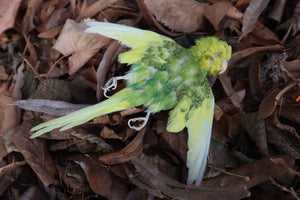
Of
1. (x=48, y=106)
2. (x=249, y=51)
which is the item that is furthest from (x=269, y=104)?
(x=48, y=106)

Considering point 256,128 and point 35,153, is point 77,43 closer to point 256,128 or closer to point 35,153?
point 35,153

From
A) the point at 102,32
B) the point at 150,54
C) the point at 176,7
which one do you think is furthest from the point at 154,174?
the point at 176,7

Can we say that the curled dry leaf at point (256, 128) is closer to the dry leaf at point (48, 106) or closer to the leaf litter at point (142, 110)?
the leaf litter at point (142, 110)

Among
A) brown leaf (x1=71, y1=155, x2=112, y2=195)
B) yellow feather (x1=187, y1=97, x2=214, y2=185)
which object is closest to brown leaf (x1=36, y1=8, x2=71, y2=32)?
brown leaf (x1=71, y1=155, x2=112, y2=195)

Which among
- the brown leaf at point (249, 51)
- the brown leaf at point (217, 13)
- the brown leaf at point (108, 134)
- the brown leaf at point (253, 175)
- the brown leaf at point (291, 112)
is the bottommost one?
the brown leaf at point (108, 134)

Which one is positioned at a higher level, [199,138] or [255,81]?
[255,81]

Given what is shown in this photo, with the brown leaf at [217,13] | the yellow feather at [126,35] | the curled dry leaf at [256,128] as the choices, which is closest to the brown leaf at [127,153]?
the yellow feather at [126,35]

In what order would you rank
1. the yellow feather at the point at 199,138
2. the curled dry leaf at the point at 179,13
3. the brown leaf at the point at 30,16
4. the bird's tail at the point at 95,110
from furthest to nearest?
the brown leaf at the point at 30,16, the curled dry leaf at the point at 179,13, the yellow feather at the point at 199,138, the bird's tail at the point at 95,110
